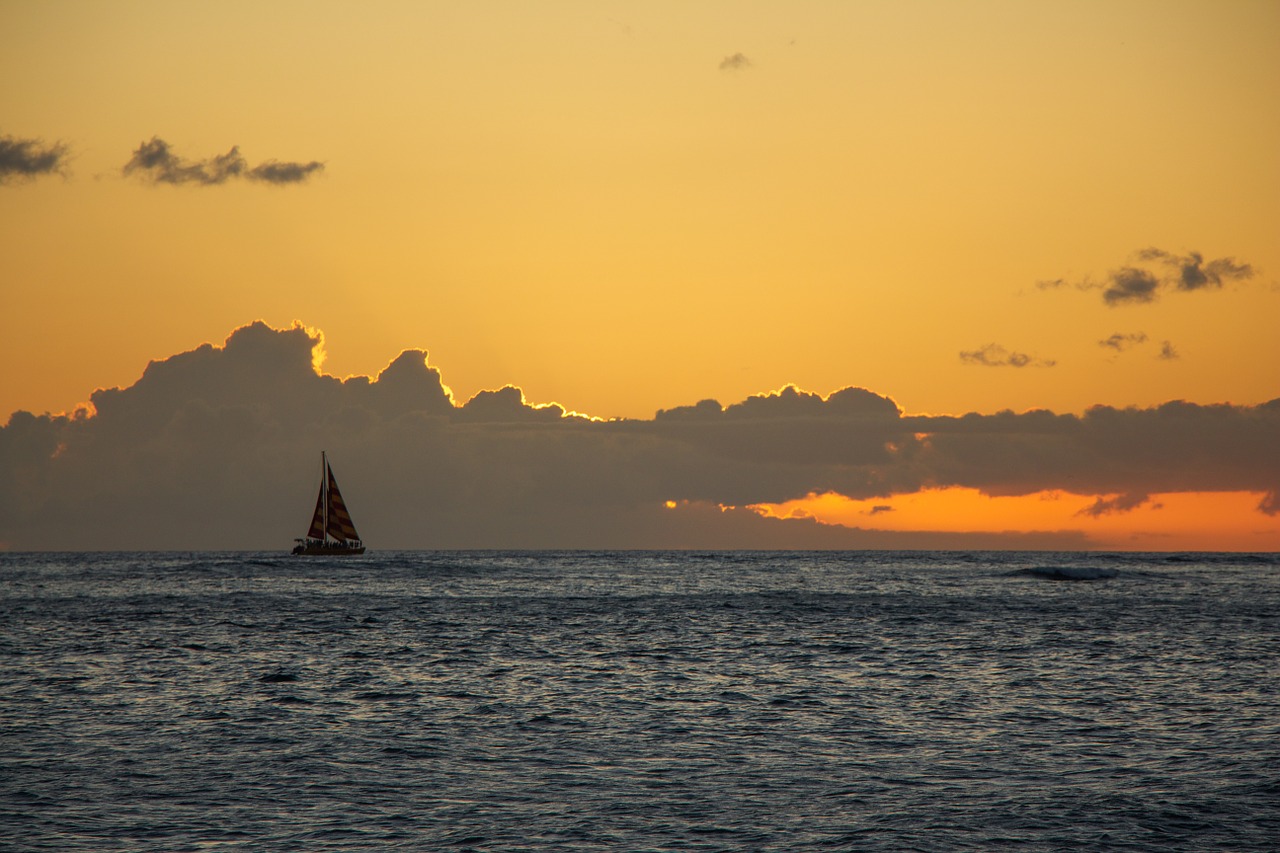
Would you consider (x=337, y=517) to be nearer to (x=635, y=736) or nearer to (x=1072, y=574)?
(x=1072, y=574)

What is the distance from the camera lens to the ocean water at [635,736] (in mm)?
21844

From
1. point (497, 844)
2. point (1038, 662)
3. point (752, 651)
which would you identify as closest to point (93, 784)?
point (497, 844)

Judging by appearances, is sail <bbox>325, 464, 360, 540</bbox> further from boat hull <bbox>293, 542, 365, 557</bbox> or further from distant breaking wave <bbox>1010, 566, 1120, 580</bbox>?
distant breaking wave <bbox>1010, 566, 1120, 580</bbox>

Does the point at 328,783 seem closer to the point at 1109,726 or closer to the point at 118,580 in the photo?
the point at 1109,726

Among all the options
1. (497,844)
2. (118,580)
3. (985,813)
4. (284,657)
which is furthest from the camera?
(118,580)

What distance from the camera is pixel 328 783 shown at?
25.3m

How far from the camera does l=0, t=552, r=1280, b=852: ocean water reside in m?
21.8

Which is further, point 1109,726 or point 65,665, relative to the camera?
point 65,665

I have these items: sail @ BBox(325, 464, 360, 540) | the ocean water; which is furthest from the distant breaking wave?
sail @ BBox(325, 464, 360, 540)

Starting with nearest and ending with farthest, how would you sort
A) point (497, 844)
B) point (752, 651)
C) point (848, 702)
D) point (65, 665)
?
point (497, 844), point (848, 702), point (65, 665), point (752, 651)

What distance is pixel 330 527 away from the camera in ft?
566

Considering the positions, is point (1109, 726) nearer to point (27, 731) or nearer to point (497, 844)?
point (497, 844)

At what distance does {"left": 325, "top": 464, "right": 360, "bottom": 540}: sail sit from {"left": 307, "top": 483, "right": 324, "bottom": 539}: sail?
1109mm

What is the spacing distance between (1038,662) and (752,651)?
11940 millimetres
